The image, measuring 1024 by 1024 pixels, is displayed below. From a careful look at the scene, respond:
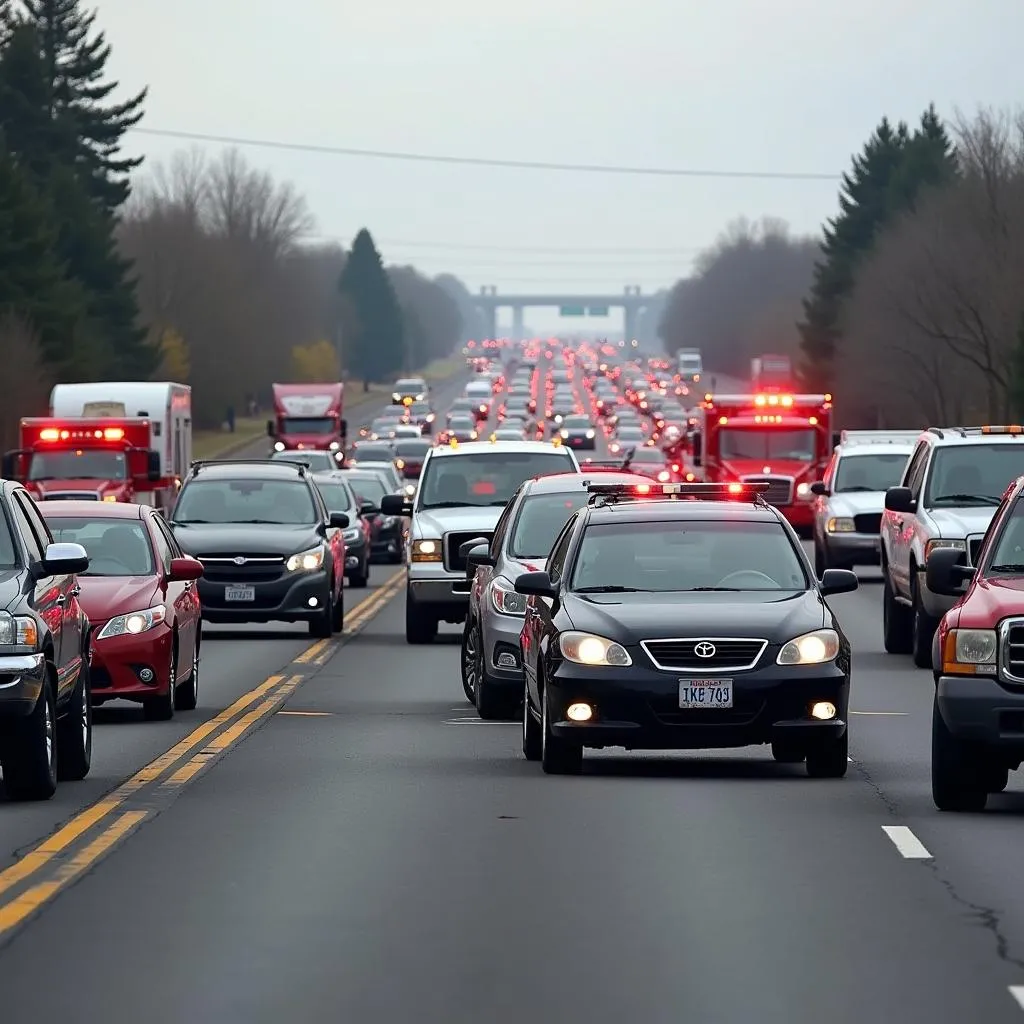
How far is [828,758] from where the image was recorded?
49.5 feet

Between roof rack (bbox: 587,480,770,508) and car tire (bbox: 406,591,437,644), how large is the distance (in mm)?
10630

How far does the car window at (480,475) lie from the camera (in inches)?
1118

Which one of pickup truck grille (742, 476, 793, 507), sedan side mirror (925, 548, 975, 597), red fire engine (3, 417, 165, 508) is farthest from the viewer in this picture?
pickup truck grille (742, 476, 793, 507)

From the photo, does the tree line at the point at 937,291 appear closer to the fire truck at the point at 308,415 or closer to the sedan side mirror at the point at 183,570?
the fire truck at the point at 308,415

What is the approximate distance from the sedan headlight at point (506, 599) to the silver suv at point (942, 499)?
5.47 m

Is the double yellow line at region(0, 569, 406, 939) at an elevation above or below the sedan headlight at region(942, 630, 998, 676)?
below

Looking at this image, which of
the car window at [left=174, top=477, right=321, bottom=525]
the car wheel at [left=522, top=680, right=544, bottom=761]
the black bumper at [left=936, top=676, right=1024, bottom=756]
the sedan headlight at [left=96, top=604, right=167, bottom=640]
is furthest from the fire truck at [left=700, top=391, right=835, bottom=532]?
the black bumper at [left=936, top=676, right=1024, bottom=756]

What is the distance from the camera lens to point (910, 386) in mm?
104188

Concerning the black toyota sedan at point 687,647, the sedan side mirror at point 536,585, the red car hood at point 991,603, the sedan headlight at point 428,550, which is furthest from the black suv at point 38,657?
the sedan headlight at point 428,550

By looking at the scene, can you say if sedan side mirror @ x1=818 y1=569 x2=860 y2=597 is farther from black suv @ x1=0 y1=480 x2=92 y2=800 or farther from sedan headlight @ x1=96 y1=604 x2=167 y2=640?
sedan headlight @ x1=96 y1=604 x2=167 y2=640

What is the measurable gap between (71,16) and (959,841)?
323ft

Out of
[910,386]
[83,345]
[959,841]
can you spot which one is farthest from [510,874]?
[910,386]

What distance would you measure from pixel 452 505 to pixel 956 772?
15148 millimetres

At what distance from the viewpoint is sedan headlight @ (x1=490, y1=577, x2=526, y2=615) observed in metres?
19.4
